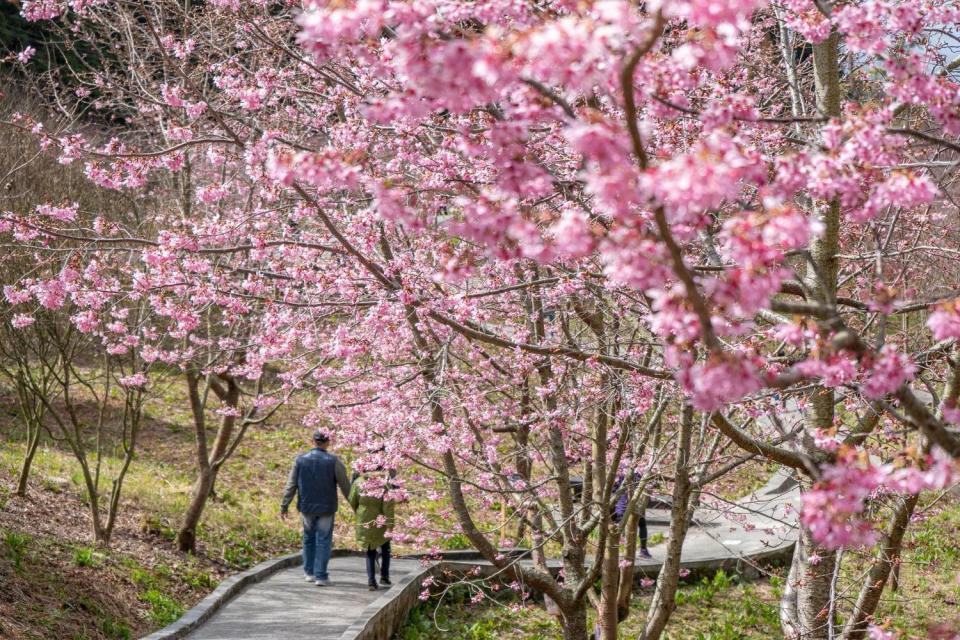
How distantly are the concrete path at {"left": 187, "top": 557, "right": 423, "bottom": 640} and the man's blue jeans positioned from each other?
7.4 inches

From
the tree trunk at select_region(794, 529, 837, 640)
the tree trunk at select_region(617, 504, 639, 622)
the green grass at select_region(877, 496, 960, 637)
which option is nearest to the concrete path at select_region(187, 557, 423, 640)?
the tree trunk at select_region(617, 504, 639, 622)

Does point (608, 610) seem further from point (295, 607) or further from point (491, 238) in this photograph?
point (491, 238)

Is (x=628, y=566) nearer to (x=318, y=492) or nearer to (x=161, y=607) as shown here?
(x=318, y=492)

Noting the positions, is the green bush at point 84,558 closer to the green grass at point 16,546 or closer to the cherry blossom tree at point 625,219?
the green grass at point 16,546

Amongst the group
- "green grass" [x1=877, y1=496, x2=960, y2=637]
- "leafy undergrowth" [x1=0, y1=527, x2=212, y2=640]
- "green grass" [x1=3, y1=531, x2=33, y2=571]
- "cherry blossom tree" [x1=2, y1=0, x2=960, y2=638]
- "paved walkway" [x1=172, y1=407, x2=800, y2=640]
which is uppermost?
"cherry blossom tree" [x1=2, y1=0, x2=960, y2=638]

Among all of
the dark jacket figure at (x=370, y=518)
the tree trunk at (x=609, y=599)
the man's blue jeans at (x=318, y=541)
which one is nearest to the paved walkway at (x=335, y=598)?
the man's blue jeans at (x=318, y=541)

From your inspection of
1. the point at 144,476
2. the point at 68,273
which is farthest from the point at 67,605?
the point at 144,476

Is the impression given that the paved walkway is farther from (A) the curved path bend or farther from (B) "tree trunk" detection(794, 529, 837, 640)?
(B) "tree trunk" detection(794, 529, 837, 640)

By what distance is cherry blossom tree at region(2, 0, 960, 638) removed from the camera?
2.17 metres

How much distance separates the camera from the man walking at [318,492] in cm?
921

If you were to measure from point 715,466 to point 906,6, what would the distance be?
5381mm

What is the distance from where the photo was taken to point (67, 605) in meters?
7.40

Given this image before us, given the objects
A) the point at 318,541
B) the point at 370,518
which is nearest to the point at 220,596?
the point at 318,541

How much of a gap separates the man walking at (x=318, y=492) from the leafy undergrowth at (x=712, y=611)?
114 cm
